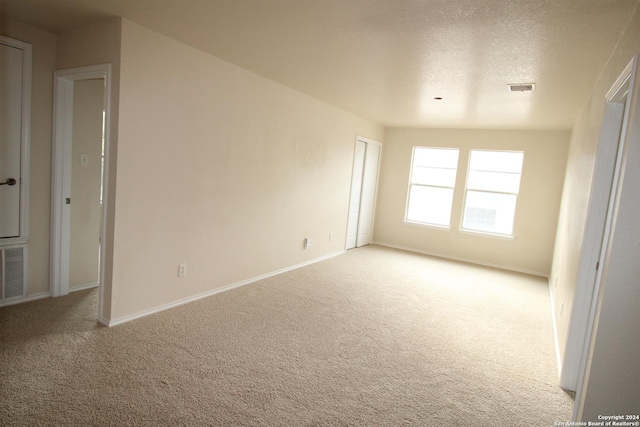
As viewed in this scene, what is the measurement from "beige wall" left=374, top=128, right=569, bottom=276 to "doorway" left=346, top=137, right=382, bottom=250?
0.71 ft

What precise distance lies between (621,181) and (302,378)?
214 centimetres

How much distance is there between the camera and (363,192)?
6.98 meters

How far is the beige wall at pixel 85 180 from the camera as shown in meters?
3.56

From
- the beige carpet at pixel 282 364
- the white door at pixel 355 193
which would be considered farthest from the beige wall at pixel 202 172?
the white door at pixel 355 193

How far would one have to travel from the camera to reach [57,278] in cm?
352

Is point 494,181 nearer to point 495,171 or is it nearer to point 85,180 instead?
point 495,171

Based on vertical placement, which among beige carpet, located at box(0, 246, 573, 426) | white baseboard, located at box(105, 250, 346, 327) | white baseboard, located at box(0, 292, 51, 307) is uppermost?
white baseboard, located at box(105, 250, 346, 327)

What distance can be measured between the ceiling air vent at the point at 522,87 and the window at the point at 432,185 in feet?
10.2

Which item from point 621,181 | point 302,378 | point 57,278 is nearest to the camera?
point 621,181

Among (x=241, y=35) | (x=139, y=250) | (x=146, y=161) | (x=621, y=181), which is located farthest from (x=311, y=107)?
(x=621, y=181)

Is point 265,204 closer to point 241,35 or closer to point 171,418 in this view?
point 241,35

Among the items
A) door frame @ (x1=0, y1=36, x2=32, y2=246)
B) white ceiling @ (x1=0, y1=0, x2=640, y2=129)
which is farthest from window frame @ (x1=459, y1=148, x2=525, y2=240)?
door frame @ (x1=0, y1=36, x2=32, y2=246)

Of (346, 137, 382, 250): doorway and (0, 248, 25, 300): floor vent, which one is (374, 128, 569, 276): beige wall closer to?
(346, 137, 382, 250): doorway

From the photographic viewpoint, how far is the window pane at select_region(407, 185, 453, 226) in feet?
22.9
